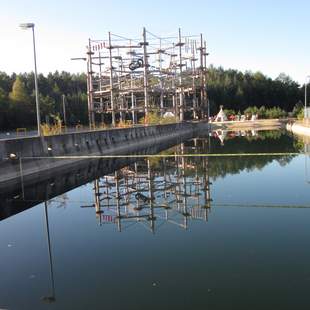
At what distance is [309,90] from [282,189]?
12679cm

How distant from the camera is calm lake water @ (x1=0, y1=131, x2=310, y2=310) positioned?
7.24 m

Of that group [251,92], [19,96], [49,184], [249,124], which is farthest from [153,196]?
[251,92]

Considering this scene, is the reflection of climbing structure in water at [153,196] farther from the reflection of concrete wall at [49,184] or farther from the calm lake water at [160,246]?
the reflection of concrete wall at [49,184]

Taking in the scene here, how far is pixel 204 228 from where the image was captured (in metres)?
11.3

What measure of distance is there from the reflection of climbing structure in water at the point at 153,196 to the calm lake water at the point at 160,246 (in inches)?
1.7

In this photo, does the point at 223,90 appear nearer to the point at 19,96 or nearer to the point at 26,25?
the point at 19,96

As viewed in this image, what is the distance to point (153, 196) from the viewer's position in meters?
16.3

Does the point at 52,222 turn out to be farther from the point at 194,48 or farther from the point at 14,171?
the point at 194,48

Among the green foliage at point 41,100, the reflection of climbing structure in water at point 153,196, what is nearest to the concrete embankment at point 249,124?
the green foliage at point 41,100

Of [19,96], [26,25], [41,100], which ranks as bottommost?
[41,100]

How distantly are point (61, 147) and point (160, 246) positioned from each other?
16.2m

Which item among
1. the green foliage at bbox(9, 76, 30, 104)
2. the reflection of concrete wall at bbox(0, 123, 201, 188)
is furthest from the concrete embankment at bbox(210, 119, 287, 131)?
the reflection of concrete wall at bbox(0, 123, 201, 188)

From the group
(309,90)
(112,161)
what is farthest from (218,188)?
(309,90)

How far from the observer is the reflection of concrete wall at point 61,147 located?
63.9 ft
